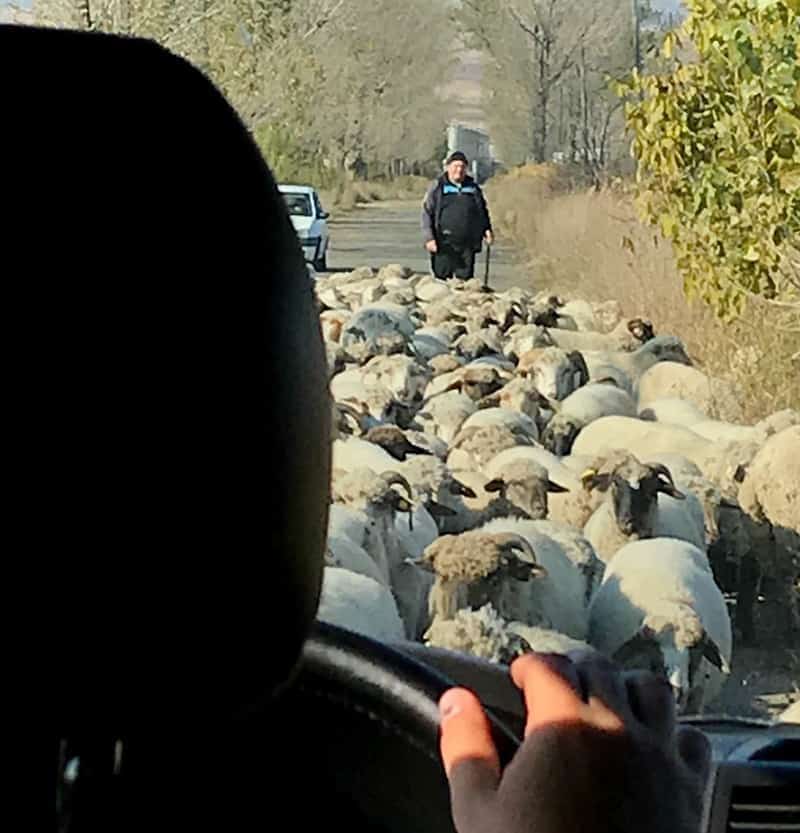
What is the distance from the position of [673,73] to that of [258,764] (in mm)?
7834

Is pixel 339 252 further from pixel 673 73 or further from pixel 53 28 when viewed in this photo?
pixel 53 28

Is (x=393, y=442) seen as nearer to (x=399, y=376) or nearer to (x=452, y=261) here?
(x=399, y=376)

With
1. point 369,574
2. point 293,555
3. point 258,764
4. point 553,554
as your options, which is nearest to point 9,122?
point 293,555

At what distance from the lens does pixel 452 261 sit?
1833 centimetres

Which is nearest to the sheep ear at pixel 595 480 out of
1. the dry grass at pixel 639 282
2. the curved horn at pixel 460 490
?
the curved horn at pixel 460 490

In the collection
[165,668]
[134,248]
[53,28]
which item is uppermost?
[53,28]

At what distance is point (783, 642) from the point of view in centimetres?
670

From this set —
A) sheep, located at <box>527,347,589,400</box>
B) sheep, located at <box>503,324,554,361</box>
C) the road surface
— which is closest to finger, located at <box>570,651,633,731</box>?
sheep, located at <box>527,347,589,400</box>

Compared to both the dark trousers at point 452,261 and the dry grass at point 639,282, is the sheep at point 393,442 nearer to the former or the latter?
the dry grass at point 639,282

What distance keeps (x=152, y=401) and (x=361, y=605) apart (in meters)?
4.47

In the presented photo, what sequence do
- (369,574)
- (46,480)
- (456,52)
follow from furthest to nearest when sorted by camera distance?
(456,52), (369,574), (46,480)

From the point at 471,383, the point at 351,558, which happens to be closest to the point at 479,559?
the point at 351,558

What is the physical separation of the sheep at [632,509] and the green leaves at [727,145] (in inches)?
53.7

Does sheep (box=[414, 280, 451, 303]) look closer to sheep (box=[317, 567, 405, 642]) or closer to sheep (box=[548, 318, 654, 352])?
sheep (box=[548, 318, 654, 352])
